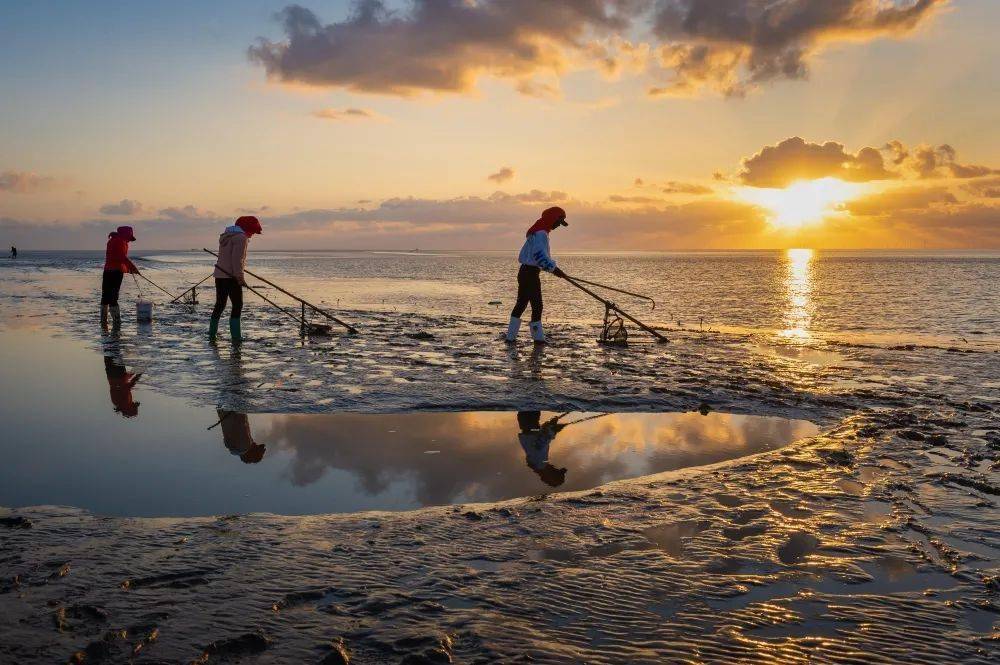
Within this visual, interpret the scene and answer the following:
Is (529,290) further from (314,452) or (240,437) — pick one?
(314,452)

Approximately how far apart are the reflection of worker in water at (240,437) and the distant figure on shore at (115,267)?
34.3 ft

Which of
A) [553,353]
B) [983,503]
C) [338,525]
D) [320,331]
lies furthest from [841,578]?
[320,331]

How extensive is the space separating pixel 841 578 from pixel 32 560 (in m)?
4.86

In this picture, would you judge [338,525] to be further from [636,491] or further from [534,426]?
[534,426]

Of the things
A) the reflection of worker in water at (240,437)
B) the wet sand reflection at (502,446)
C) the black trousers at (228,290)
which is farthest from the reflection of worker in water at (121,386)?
the black trousers at (228,290)

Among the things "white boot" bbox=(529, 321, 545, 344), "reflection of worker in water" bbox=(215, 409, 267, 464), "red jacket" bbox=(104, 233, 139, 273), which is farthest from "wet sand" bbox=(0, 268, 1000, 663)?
"red jacket" bbox=(104, 233, 139, 273)

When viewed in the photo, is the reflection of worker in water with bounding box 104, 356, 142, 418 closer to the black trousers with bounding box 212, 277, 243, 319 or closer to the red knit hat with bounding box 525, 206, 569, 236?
the black trousers with bounding box 212, 277, 243, 319

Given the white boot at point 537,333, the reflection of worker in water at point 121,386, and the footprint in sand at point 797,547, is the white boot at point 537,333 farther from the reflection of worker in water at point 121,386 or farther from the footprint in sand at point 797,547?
the footprint in sand at point 797,547

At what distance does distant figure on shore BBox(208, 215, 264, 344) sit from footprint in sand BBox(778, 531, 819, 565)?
11.3 metres

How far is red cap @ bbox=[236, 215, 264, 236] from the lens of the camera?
1352 centimetres

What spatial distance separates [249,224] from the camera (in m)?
13.6

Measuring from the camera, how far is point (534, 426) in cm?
752

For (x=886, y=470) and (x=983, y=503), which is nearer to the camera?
(x=983, y=503)

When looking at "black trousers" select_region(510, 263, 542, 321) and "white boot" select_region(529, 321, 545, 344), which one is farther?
"white boot" select_region(529, 321, 545, 344)
